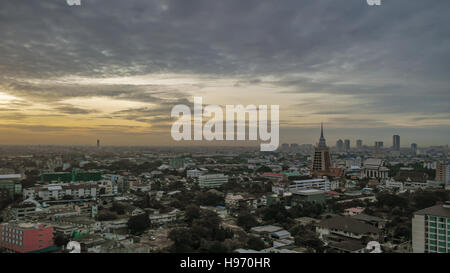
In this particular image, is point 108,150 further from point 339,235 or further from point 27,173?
point 339,235

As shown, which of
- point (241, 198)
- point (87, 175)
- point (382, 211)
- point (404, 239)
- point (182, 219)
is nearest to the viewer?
point (404, 239)

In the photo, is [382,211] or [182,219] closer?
[182,219]

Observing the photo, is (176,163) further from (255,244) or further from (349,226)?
(255,244)

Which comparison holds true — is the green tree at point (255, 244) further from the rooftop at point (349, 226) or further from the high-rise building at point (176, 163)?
the high-rise building at point (176, 163)

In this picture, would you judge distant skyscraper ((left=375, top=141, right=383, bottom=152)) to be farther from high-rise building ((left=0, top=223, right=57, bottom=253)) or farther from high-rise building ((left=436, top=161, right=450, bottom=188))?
high-rise building ((left=0, top=223, right=57, bottom=253))

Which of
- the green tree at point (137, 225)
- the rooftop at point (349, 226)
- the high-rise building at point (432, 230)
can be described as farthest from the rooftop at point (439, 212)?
the green tree at point (137, 225)

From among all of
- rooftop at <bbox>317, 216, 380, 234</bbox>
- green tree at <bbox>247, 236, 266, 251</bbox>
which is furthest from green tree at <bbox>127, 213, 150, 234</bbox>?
rooftop at <bbox>317, 216, 380, 234</bbox>
